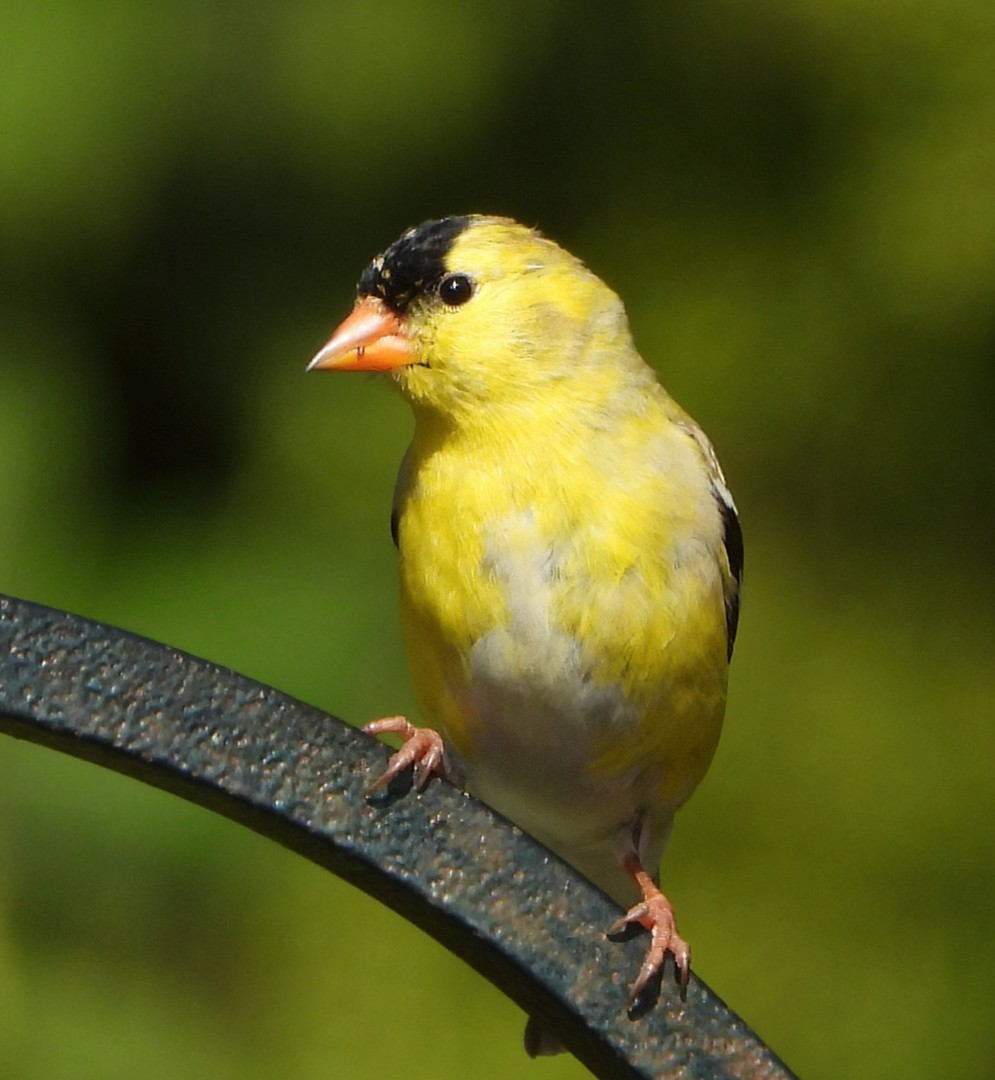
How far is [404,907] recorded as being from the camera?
68.0 inches

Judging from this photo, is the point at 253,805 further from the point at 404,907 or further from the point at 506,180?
the point at 506,180

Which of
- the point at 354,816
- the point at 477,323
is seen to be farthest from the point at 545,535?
the point at 354,816

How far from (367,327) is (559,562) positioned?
0.54 m

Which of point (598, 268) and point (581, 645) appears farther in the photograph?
point (598, 268)

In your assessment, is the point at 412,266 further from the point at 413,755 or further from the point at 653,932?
the point at 653,932

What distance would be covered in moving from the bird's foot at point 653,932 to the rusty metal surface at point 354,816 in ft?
0.08

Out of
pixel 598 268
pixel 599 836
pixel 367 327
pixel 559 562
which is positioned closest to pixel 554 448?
pixel 559 562

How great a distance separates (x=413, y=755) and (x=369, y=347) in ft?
2.75

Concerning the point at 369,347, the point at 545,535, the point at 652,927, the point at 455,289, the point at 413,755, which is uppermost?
the point at 455,289

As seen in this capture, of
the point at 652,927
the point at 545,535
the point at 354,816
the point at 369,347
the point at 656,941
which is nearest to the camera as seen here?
the point at 354,816

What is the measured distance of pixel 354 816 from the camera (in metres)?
1.68

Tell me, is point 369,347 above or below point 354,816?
above

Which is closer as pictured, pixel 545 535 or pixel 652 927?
pixel 545 535

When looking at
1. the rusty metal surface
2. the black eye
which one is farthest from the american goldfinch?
the rusty metal surface
